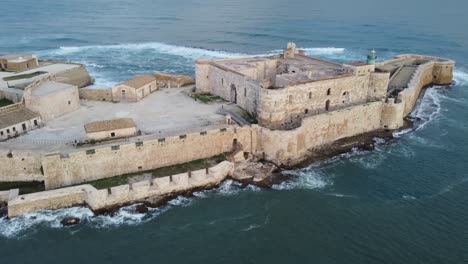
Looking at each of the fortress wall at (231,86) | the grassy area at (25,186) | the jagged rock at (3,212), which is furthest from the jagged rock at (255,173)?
the jagged rock at (3,212)

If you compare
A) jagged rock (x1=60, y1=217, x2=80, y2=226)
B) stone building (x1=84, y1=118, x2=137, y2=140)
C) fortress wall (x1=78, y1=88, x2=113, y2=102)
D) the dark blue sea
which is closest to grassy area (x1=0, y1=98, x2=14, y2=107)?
fortress wall (x1=78, y1=88, x2=113, y2=102)

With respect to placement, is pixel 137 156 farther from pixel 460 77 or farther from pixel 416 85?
pixel 460 77

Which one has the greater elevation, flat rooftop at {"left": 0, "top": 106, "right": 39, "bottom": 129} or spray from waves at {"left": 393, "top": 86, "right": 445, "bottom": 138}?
flat rooftop at {"left": 0, "top": 106, "right": 39, "bottom": 129}

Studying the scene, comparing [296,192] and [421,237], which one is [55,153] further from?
[421,237]

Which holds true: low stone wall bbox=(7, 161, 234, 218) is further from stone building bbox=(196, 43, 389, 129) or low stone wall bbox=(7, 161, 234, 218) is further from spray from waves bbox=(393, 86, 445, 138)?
spray from waves bbox=(393, 86, 445, 138)

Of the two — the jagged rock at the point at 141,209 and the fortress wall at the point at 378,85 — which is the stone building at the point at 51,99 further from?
the fortress wall at the point at 378,85
